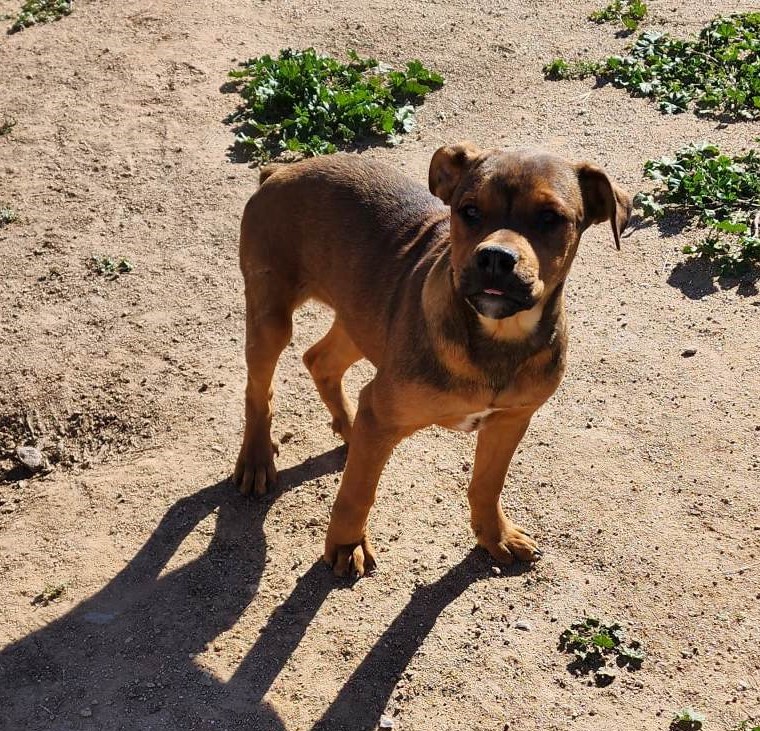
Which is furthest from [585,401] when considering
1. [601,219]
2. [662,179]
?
[662,179]

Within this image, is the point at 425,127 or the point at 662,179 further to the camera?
the point at 425,127

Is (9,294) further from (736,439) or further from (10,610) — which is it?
(736,439)

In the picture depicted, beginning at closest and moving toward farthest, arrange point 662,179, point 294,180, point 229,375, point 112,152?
point 294,180, point 229,375, point 662,179, point 112,152

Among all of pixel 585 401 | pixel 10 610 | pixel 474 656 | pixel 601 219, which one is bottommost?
pixel 10 610

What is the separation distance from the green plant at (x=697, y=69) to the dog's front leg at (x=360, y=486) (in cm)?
656

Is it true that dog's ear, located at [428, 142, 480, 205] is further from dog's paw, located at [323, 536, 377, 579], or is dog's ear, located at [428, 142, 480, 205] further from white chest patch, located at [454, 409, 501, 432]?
dog's paw, located at [323, 536, 377, 579]

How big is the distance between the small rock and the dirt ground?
0.28ft

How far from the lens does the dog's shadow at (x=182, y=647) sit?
5480mm

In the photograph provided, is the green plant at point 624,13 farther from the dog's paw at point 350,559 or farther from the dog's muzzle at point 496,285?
the dog's muzzle at point 496,285

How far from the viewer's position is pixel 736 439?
7.13 meters

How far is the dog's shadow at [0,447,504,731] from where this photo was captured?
216 inches

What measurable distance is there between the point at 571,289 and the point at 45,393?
14.4 ft

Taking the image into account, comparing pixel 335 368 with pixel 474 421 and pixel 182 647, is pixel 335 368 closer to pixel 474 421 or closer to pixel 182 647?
pixel 474 421

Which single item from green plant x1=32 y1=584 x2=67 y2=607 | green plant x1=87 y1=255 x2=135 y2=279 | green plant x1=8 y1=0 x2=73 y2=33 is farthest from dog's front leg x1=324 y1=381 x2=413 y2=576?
green plant x1=8 y1=0 x2=73 y2=33
